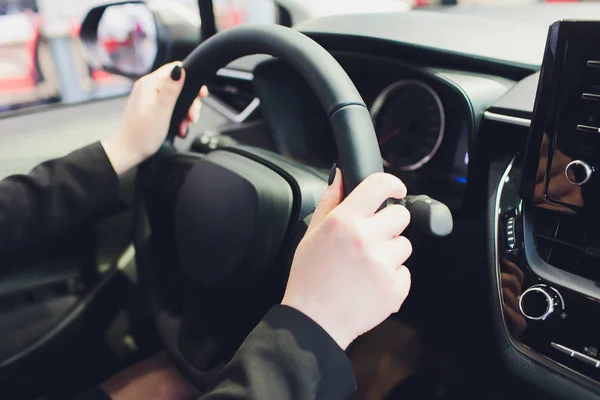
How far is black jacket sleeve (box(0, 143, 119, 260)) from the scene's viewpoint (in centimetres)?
72

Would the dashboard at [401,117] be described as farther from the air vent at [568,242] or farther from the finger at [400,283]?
the finger at [400,283]

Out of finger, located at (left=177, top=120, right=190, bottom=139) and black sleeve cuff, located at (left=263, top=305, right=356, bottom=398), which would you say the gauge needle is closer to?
finger, located at (left=177, top=120, right=190, bottom=139)

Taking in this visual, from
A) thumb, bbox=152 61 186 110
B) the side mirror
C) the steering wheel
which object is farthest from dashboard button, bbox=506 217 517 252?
the side mirror

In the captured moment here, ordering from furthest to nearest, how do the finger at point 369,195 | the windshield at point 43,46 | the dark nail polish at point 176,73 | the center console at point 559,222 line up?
the windshield at point 43,46 → the dark nail polish at point 176,73 → the center console at point 559,222 → the finger at point 369,195

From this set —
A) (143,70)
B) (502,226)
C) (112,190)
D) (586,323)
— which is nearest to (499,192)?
(502,226)

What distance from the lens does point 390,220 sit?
0.42 metres

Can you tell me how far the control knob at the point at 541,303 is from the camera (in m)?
0.56

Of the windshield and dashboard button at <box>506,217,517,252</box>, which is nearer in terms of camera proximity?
dashboard button at <box>506,217,517,252</box>

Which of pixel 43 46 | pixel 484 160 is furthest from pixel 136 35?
pixel 43 46

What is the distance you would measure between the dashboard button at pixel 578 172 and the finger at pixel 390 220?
0.23 m

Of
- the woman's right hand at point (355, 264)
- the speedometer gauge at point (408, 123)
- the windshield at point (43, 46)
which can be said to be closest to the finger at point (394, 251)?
the woman's right hand at point (355, 264)

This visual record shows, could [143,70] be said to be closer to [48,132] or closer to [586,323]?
[48,132]

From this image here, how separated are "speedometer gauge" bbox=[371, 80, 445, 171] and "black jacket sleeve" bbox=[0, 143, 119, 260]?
1.53ft

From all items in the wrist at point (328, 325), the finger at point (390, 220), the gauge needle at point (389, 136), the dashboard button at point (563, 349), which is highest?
the finger at point (390, 220)
